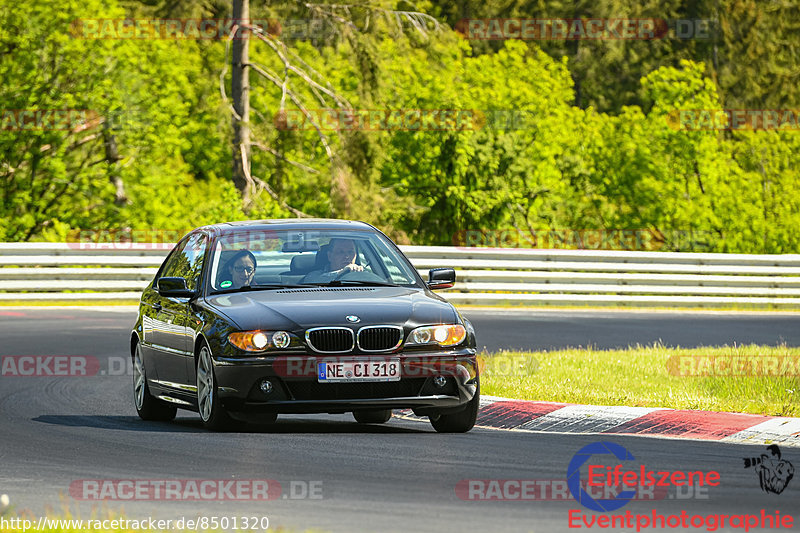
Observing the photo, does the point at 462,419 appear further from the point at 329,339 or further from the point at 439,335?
the point at 329,339

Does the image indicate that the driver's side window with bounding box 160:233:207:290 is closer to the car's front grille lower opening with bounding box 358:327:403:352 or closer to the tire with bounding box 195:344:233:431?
the tire with bounding box 195:344:233:431

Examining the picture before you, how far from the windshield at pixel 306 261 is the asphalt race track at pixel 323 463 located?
3.55ft

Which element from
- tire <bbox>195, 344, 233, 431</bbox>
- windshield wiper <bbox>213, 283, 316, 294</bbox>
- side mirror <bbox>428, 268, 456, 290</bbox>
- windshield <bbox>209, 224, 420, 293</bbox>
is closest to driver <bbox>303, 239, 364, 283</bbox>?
windshield <bbox>209, 224, 420, 293</bbox>

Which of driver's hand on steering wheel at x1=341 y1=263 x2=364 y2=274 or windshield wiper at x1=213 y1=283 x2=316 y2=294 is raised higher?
driver's hand on steering wheel at x1=341 y1=263 x2=364 y2=274

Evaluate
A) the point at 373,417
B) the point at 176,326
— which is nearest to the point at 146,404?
the point at 176,326

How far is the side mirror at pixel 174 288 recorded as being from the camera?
11.2 metres

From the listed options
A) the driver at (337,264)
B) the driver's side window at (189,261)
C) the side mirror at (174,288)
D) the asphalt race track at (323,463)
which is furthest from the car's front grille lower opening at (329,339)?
the driver's side window at (189,261)

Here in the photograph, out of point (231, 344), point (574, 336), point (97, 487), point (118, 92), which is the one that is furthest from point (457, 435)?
point (118, 92)

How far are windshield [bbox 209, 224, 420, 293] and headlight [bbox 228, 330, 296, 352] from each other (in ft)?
3.03

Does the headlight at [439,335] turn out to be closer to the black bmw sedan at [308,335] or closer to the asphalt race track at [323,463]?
the black bmw sedan at [308,335]

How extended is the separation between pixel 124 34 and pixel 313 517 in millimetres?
28821

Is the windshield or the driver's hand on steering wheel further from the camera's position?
the driver's hand on steering wheel

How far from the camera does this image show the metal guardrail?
25.4 meters

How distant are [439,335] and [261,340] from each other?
47.5 inches
